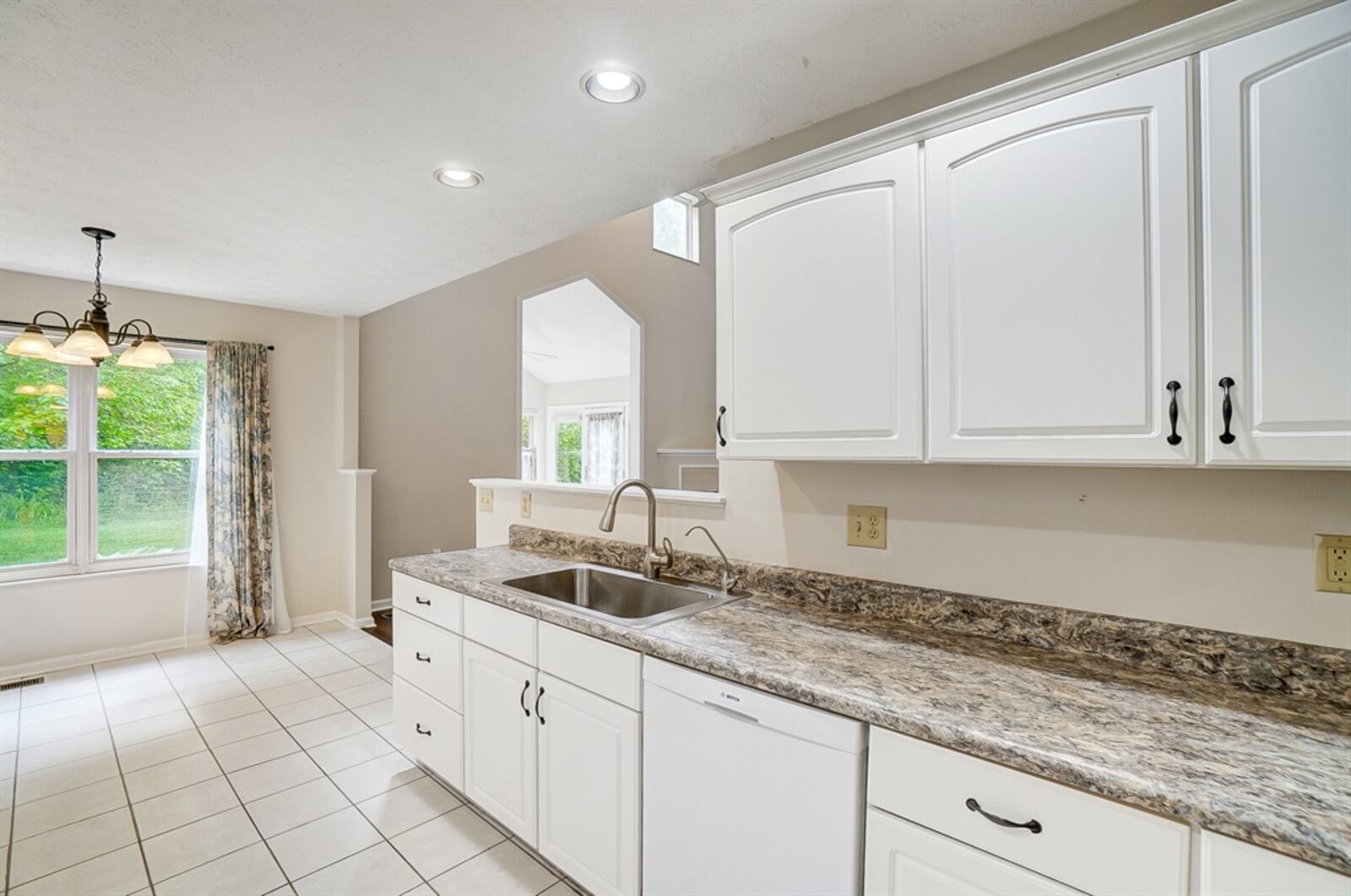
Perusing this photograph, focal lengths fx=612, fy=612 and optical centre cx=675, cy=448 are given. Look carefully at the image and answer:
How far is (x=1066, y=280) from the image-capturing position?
4.12 ft

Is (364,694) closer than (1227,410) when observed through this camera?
No

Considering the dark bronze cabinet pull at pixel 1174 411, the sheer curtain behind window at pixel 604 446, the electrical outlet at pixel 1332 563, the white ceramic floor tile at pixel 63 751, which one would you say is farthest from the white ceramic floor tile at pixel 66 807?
the sheer curtain behind window at pixel 604 446

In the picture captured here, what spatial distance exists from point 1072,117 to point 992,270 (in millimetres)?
318

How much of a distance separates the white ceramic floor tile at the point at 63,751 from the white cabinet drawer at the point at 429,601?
1.57m

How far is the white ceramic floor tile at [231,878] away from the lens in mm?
1882

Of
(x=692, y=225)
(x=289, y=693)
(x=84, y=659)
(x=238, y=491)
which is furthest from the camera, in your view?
(x=692, y=225)

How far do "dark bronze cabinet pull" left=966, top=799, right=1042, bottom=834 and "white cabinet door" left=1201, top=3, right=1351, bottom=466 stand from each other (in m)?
0.72

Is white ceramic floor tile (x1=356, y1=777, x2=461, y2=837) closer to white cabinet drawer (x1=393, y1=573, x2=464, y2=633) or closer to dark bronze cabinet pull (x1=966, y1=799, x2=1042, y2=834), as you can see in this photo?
white cabinet drawer (x1=393, y1=573, x2=464, y2=633)

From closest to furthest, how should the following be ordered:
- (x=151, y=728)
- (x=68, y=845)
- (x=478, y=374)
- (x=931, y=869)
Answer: (x=931, y=869) → (x=68, y=845) → (x=151, y=728) → (x=478, y=374)

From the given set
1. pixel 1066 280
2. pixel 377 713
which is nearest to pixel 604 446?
pixel 377 713

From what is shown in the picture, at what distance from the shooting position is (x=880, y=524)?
179cm

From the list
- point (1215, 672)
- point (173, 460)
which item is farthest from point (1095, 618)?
point (173, 460)

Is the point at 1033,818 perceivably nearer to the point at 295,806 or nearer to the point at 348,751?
the point at 295,806

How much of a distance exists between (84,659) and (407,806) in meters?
2.91
